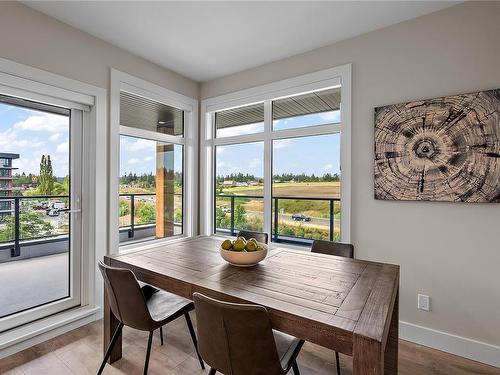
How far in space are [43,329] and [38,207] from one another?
102 cm

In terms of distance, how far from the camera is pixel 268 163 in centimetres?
328

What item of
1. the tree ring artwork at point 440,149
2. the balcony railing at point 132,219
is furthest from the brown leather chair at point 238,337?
the balcony railing at point 132,219

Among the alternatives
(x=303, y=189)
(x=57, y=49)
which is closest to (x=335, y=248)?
(x=303, y=189)

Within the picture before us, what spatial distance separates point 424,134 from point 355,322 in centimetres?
187

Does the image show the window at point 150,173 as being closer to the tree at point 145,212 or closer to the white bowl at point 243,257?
the tree at point 145,212

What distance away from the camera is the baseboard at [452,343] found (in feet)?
6.73

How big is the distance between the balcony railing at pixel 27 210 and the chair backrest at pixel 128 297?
4.13 ft

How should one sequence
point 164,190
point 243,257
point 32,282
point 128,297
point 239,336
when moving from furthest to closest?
point 164,190 → point 32,282 → point 243,257 → point 128,297 → point 239,336

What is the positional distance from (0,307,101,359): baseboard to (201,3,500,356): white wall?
2679 mm

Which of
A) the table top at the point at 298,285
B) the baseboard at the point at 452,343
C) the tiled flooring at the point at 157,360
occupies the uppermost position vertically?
the table top at the point at 298,285

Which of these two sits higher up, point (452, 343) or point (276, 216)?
point (276, 216)

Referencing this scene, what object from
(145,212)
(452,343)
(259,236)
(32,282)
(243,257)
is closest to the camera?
(243,257)

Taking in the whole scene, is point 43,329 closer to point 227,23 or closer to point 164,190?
point 164,190

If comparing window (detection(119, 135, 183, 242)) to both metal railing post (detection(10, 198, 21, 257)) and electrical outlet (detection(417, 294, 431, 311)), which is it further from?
electrical outlet (detection(417, 294, 431, 311))
